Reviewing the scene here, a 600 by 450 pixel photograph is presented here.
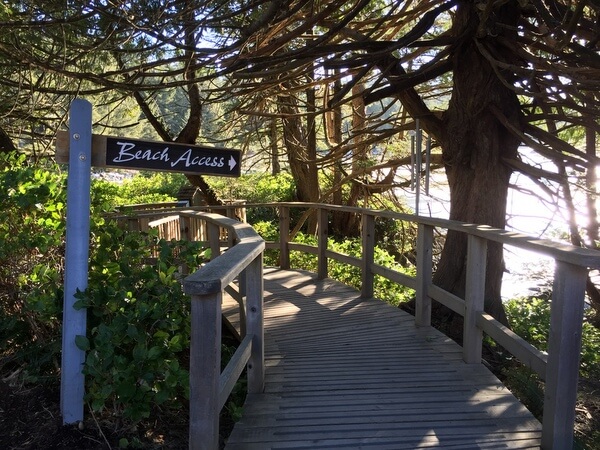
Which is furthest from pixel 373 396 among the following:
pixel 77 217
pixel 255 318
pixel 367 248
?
pixel 367 248

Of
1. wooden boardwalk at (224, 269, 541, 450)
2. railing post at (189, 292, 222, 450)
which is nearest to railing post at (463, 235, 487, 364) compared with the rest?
wooden boardwalk at (224, 269, 541, 450)

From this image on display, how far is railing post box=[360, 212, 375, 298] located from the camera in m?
6.91

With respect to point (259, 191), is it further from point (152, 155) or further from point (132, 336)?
point (132, 336)

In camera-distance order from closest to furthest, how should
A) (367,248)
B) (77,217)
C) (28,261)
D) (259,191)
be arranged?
(77,217) < (28,261) < (367,248) < (259,191)

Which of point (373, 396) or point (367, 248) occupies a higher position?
point (367, 248)

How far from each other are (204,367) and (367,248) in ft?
Answer: 14.9

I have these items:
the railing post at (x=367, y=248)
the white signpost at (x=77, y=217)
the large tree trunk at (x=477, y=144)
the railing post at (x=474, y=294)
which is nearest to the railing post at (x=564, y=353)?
the railing post at (x=474, y=294)

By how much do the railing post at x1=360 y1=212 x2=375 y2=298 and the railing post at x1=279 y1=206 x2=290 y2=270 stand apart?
96.5 inches

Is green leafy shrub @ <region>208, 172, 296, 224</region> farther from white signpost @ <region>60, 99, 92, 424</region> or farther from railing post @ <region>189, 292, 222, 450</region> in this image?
railing post @ <region>189, 292, 222, 450</region>

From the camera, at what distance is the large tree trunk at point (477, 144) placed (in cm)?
682

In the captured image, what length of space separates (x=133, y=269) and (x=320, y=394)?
62.5 inches

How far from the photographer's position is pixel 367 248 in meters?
6.98

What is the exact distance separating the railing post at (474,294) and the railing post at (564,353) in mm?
1301

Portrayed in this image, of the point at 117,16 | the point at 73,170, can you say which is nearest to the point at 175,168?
the point at 73,170
